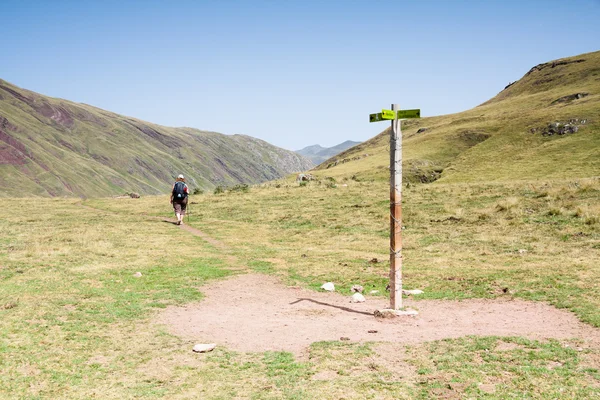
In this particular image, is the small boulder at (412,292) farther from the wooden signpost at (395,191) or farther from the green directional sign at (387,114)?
the green directional sign at (387,114)

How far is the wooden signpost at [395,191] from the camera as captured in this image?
12500mm

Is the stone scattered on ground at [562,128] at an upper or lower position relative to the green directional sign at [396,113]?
upper

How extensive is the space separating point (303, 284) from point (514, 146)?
248 feet

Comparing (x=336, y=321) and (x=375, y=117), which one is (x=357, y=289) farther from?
(x=375, y=117)

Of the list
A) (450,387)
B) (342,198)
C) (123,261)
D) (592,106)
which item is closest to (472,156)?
(592,106)

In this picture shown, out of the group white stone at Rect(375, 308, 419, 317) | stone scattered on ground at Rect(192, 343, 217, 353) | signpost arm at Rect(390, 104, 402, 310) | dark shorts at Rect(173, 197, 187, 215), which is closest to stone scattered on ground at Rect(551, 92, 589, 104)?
dark shorts at Rect(173, 197, 187, 215)

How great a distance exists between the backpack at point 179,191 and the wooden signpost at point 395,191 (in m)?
21.3

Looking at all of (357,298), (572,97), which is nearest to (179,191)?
(357,298)

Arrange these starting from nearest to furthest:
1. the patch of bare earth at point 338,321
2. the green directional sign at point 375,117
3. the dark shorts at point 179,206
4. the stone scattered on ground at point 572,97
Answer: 1. the patch of bare earth at point 338,321
2. the green directional sign at point 375,117
3. the dark shorts at point 179,206
4. the stone scattered on ground at point 572,97

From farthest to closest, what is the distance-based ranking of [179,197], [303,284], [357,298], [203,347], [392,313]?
1. [179,197]
2. [303,284]
3. [357,298]
4. [392,313]
5. [203,347]

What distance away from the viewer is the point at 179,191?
3161 centimetres

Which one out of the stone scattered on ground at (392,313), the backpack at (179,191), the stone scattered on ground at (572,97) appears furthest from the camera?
the stone scattered on ground at (572,97)

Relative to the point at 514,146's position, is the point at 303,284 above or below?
below

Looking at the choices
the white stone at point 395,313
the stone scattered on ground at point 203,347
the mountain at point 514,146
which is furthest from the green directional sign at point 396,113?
the mountain at point 514,146
